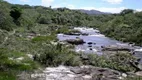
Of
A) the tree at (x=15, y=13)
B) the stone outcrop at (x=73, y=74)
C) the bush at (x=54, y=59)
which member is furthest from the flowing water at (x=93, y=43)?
the stone outcrop at (x=73, y=74)

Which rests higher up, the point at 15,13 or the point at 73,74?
the point at 15,13

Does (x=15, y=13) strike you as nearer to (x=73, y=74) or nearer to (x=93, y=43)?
(x=93, y=43)

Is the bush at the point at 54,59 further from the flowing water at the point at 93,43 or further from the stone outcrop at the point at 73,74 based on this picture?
the flowing water at the point at 93,43

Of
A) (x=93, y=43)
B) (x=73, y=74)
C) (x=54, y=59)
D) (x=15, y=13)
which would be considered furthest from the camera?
(x=15, y=13)

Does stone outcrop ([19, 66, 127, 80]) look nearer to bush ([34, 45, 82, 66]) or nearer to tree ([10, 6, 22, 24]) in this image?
bush ([34, 45, 82, 66])

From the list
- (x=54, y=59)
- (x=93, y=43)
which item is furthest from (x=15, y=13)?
(x=54, y=59)

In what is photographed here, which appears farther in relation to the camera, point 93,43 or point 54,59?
point 93,43

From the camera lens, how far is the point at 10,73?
773 inches

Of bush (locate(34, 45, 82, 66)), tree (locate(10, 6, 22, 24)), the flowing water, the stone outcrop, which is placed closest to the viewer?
the stone outcrop

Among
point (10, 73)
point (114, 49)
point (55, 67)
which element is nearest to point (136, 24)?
point (114, 49)

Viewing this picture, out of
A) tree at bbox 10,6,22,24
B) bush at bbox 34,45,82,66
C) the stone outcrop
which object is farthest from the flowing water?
the stone outcrop

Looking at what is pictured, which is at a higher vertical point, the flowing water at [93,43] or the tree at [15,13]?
the tree at [15,13]

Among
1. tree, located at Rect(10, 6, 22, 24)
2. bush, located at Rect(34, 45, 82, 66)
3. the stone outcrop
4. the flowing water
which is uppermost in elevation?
tree, located at Rect(10, 6, 22, 24)

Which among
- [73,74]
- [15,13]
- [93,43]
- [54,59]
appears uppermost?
[15,13]
